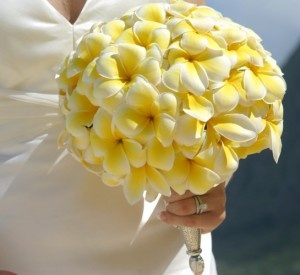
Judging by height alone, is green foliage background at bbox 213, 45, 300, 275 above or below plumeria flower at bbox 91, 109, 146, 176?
below

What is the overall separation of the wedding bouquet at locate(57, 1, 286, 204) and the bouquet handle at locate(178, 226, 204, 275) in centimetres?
19

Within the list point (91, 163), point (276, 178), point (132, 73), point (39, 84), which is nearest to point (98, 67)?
point (132, 73)

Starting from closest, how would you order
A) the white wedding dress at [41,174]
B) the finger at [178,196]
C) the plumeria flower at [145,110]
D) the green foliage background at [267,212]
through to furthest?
the plumeria flower at [145,110], the finger at [178,196], the white wedding dress at [41,174], the green foliage background at [267,212]

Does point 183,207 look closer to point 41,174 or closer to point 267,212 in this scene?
point 41,174

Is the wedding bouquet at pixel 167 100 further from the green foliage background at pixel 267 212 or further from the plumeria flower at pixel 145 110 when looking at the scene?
the green foliage background at pixel 267 212

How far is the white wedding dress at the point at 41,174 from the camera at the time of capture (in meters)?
1.96

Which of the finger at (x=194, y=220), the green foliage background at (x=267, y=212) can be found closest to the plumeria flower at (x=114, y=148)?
the finger at (x=194, y=220)

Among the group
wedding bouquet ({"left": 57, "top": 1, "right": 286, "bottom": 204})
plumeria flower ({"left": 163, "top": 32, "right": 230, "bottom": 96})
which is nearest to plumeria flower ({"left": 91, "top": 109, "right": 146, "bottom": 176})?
wedding bouquet ({"left": 57, "top": 1, "right": 286, "bottom": 204})

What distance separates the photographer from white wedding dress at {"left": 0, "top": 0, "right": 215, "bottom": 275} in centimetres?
196

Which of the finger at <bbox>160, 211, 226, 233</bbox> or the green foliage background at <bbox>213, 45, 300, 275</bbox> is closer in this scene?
the finger at <bbox>160, 211, 226, 233</bbox>

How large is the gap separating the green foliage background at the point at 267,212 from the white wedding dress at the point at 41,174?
4410mm

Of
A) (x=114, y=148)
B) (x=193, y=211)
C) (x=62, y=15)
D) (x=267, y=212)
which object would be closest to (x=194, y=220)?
(x=193, y=211)

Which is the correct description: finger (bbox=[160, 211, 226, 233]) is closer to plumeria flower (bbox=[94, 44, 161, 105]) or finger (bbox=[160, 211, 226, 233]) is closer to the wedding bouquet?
the wedding bouquet

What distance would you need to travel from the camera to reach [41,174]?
197 centimetres
